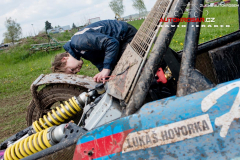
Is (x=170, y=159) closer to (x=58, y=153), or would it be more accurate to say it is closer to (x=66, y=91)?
(x=58, y=153)

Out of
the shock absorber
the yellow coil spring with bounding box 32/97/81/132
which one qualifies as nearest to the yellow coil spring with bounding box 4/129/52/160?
the shock absorber

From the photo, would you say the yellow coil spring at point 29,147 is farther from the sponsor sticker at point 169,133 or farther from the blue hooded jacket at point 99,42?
the blue hooded jacket at point 99,42

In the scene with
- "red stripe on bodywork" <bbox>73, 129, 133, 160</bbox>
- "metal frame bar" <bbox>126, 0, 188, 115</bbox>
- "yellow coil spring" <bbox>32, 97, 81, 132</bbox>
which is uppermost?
"metal frame bar" <bbox>126, 0, 188, 115</bbox>

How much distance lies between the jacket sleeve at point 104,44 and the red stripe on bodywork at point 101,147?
4.00 ft

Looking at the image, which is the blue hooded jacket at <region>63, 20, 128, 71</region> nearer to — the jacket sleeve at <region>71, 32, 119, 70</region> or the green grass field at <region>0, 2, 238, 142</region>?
the jacket sleeve at <region>71, 32, 119, 70</region>

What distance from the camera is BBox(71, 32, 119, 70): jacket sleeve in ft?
8.55

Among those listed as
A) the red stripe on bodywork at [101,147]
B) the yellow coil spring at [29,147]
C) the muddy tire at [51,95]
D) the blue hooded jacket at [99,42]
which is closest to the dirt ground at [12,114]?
the muddy tire at [51,95]

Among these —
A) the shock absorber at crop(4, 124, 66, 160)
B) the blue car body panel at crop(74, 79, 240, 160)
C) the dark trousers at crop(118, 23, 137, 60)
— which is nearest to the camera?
the blue car body panel at crop(74, 79, 240, 160)

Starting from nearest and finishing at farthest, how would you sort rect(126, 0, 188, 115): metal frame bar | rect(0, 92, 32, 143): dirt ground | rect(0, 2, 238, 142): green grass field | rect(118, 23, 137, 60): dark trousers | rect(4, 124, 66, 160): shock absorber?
rect(126, 0, 188, 115): metal frame bar, rect(4, 124, 66, 160): shock absorber, rect(118, 23, 137, 60): dark trousers, rect(0, 92, 32, 143): dirt ground, rect(0, 2, 238, 142): green grass field

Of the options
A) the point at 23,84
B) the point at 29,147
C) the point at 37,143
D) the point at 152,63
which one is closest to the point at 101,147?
the point at 152,63

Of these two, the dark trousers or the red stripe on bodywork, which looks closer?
the red stripe on bodywork

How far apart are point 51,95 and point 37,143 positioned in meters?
1.29

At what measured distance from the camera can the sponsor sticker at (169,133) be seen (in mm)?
1390

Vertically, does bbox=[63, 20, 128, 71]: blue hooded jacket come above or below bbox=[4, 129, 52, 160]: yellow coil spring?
above
